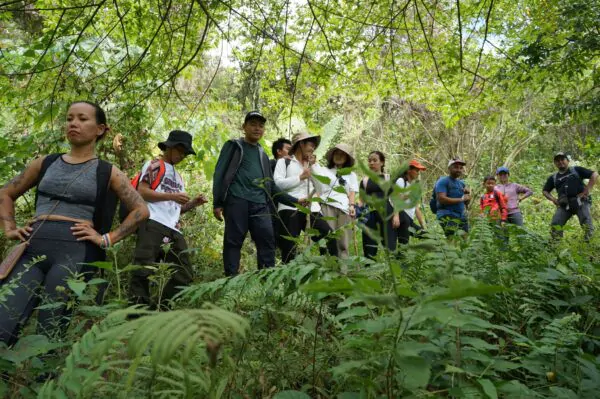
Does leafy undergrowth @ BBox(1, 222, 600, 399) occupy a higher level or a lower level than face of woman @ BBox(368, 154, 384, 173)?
lower

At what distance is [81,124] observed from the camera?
3.05 m

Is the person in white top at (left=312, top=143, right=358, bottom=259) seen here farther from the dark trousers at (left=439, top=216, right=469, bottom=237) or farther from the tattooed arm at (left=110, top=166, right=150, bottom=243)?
the tattooed arm at (left=110, top=166, right=150, bottom=243)

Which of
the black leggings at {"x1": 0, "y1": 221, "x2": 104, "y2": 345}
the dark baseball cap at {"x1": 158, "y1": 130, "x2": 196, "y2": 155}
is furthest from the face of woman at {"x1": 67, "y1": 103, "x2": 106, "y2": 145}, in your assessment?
the dark baseball cap at {"x1": 158, "y1": 130, "x2": 196, "y2": 155}

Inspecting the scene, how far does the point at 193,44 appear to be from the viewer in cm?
486

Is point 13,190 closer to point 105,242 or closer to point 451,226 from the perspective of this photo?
point 105,242

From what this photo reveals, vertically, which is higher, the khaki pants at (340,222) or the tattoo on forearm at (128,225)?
the tattoo on forearm at (128,225)

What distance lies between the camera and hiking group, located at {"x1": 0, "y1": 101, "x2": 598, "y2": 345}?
2.45 m

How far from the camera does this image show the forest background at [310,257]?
4.72 ft

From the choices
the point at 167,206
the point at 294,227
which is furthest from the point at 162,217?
the point at 294,227

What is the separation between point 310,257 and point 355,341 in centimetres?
52

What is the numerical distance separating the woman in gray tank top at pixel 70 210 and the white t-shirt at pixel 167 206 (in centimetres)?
134

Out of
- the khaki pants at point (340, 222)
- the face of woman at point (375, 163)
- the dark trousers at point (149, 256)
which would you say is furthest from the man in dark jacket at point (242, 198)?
the face of woman at point (375, 163)

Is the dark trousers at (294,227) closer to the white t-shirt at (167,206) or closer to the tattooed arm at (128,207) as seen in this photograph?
the white t-shirt at (167,206)

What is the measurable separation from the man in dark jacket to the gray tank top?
2026mm
